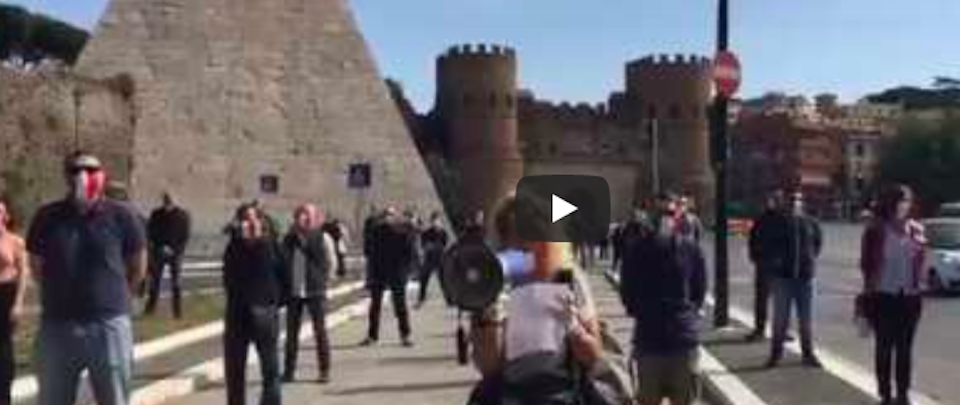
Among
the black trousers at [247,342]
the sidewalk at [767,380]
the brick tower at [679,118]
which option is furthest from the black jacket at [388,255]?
the brick tower at [679,118]

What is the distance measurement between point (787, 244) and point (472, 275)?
36.8ft

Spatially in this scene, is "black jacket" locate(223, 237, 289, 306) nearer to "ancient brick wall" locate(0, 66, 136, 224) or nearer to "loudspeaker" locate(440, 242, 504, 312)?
"loudspeaker" locate(440, 242, 504, 312)

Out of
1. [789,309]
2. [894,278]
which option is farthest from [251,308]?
[789,309]

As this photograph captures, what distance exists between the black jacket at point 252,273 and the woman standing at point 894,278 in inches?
152

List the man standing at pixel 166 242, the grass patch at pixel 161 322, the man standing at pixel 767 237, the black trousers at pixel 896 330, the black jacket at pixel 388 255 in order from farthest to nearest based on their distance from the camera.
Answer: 1. the man standing at pixel 166 242
2. the black jacket at pixel 388 255
3. the grass patch at pixel 161 322
4. the man standing at pixel 767 237
5. the black trousers at pixel 896 330

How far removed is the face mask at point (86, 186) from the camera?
9.79 metres

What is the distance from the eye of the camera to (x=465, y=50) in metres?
112

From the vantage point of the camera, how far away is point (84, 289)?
32.0 ft

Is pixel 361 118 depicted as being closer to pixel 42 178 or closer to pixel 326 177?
pixel 326 177

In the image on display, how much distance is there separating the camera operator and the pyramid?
191 ft

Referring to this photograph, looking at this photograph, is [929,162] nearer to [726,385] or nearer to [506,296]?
[726,385]

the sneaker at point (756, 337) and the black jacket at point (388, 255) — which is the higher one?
the black jacket at point (388, 255)

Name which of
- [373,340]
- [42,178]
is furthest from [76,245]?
[42,178]

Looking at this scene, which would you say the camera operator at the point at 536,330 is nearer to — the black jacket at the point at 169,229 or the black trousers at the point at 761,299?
the black trousers at the point at 761,299
